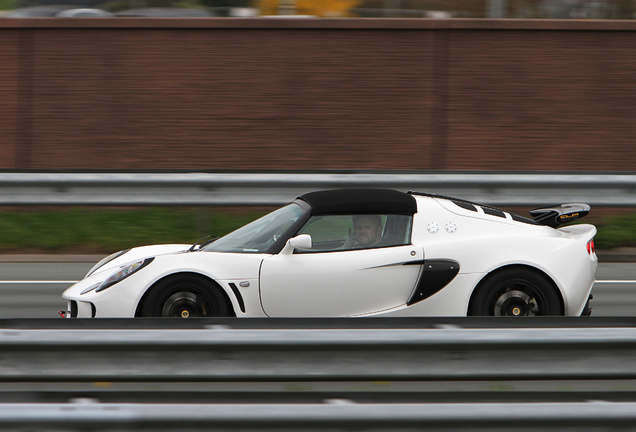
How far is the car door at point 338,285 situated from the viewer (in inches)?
224

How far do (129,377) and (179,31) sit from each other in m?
9.63

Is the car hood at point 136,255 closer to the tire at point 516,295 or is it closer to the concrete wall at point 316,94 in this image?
the tire at point 516,295

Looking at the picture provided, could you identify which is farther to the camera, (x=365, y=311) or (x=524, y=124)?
(x=524, y=124)

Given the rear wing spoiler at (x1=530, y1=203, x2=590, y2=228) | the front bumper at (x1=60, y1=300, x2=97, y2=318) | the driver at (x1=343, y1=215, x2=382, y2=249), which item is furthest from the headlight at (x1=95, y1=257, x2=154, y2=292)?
the rear wing spoiler at (x1=530, y1=203, x2=590, y2=228)

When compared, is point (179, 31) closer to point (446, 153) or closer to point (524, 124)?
point (446, 153)

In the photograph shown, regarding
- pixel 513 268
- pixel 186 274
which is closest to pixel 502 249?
pixel 513 268

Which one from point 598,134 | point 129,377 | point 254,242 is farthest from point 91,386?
point 598,134

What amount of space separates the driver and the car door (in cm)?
14

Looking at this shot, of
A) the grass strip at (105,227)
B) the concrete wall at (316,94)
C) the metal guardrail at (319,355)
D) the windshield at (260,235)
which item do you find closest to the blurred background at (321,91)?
the concrete wall at (316,94)

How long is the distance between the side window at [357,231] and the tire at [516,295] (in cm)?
71

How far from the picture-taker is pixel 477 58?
40.3 ft

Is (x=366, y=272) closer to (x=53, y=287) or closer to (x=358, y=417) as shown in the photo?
(x=358, y=417)

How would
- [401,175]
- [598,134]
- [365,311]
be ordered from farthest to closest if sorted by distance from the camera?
[598,134]
[401,175]
[365,311]

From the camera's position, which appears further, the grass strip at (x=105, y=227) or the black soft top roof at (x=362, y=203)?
the grass strip at (x=105, y=227)
